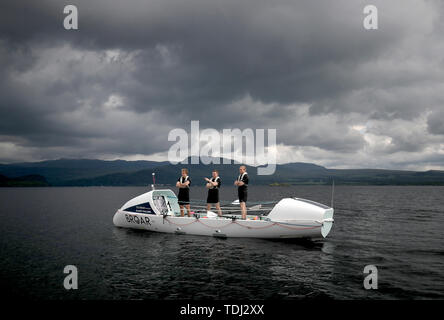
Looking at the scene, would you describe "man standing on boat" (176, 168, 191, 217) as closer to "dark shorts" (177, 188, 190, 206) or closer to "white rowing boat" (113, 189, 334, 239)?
"dark shorts" (177, 188, 190, 206)

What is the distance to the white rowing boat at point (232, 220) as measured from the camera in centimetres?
1673

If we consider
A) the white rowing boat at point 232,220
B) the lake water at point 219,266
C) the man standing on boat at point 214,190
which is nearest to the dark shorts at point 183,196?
the white rowing boat at point 232,220

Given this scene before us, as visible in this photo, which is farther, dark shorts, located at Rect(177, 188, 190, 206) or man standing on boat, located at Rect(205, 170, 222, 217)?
dark shorts, located at Rect(177, 188, 190, 206)

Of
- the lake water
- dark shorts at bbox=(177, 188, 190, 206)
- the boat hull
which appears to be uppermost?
dark shorts at bbox=(177, 188, 190, 206)

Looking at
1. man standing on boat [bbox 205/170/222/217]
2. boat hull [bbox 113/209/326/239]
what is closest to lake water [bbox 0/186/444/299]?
boat hull [bbox 113/209/326/239]

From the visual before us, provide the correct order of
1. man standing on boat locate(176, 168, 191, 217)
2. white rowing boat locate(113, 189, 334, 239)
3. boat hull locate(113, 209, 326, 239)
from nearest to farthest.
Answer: white rowing boat locate(113, 189, 334, 239)
boat hull locate(113, 209, 326, 239)
man standing on boat locate(176, 168, 191, 217)

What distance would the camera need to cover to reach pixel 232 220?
18.3 meters

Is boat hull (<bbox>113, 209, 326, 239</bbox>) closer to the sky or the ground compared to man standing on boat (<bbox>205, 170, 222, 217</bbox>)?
closer to the ground

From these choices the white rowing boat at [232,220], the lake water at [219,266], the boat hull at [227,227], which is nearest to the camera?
the lake water at [219,266]

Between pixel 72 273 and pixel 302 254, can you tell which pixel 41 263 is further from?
pixel 302 254

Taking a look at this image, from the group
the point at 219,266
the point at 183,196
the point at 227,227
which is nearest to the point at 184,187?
the point at 183,196

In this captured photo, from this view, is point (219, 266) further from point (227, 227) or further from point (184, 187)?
point (184, 187)

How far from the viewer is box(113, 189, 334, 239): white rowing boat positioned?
54.9 feet

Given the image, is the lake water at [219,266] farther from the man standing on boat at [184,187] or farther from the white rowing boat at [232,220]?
the man standing on boat at [184,187]
